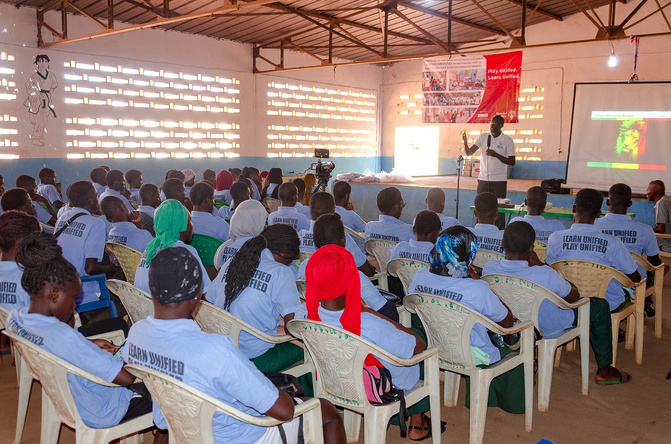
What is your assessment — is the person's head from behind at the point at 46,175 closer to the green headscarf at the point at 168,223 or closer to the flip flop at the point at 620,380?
the green headscarf at the point at 168,223

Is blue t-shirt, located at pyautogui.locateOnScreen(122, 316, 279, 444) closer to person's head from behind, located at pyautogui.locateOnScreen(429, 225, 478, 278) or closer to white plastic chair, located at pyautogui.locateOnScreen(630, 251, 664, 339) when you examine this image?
person's head from behind, located at pyautogui.locateOnScreen(429, 225, 478, 278)

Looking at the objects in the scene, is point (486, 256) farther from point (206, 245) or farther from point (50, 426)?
point (50, 426)

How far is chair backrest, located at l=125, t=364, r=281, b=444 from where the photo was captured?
1.66m

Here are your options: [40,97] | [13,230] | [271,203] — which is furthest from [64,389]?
[40,97]

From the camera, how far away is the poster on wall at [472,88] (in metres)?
10.8

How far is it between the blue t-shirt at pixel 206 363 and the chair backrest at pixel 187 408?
46 mm

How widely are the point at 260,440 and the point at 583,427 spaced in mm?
1978

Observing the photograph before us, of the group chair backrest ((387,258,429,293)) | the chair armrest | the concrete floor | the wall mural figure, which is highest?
the wall mural figure

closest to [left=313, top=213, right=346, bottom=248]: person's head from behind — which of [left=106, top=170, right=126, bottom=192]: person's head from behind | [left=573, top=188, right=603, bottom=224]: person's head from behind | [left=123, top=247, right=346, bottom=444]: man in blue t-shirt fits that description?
[left=123, top=247, right=346, bottom=444]: man in blue t-shirt

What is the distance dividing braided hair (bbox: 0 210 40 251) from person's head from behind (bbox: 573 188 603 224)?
3.44 m

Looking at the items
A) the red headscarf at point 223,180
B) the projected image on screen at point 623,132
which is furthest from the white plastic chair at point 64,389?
the projected image on screen at point 623,132

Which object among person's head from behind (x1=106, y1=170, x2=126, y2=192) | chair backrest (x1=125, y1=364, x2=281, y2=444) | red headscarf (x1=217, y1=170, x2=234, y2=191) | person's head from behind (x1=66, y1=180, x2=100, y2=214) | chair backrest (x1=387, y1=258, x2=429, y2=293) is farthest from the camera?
red headscarf (x1=217, y1=170, x2=234, y2=191)

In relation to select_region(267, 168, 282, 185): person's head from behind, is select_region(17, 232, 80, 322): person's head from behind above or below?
below

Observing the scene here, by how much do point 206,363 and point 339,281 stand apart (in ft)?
2.36
